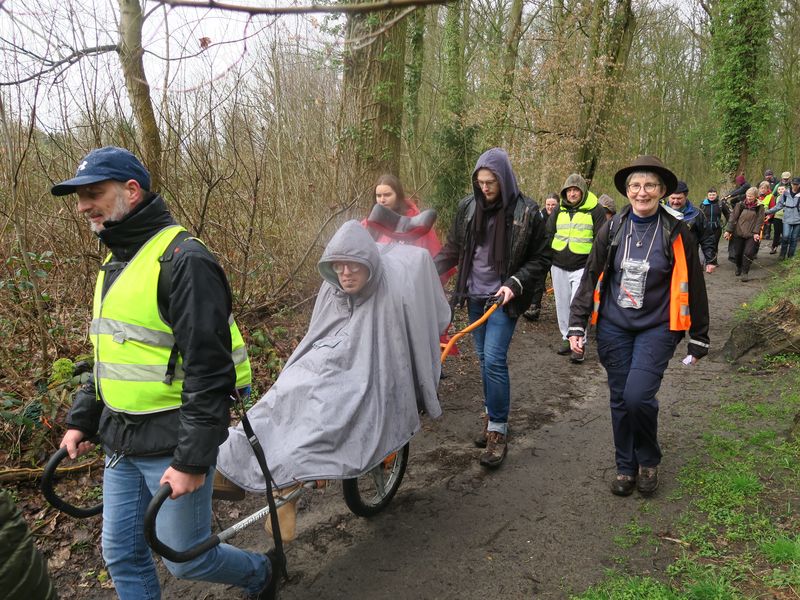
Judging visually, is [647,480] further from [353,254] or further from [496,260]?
[353,254]

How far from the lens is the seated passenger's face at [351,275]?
321 centimetres

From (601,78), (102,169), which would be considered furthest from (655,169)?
(601,78)

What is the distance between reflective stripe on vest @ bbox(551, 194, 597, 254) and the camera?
717cm

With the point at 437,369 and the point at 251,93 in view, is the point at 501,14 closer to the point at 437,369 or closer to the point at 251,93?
the point at 251,93

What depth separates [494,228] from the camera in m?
4.23

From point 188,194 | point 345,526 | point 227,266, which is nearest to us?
point 345,526

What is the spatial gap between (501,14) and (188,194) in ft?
50.2

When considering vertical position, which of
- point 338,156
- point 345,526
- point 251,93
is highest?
point 251,93

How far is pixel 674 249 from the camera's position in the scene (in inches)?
140

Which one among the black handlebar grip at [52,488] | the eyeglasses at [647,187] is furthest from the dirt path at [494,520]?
the eyeglasses at [647,187]

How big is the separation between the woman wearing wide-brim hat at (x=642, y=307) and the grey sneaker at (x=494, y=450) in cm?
84

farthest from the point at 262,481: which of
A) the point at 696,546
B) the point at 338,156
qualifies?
the point at 338,156

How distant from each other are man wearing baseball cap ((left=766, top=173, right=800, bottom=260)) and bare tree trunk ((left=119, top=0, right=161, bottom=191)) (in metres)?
14.7

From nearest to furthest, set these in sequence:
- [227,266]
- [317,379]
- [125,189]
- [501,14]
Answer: [125,189] → [317,379] → [227,266] → [501,14]
